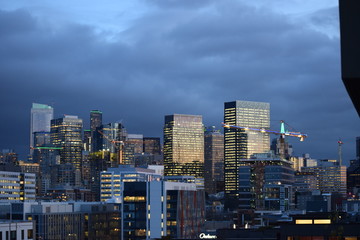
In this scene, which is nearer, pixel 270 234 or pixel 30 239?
pixel 270 234

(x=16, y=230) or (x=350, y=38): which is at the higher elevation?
(x=350, y=38)

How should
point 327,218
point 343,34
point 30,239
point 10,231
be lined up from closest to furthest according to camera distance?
point 343,34
point 327,218
point 10,231
point 30,239

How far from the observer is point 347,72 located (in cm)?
907

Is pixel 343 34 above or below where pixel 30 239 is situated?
above

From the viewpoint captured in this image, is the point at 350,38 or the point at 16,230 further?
the point at 16,230

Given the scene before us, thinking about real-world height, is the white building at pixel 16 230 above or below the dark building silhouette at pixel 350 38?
below

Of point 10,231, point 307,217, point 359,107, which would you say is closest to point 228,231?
point 307,217

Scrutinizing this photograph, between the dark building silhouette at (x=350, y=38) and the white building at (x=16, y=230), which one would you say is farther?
the white building at (x=16, y=230)

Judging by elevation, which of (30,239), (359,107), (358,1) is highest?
(358,1)

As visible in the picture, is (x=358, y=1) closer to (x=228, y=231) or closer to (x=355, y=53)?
(x=355, y=53)

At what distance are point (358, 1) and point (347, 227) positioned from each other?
144 feet

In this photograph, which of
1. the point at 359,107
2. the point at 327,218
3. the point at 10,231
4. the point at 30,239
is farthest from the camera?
the point at 30,239

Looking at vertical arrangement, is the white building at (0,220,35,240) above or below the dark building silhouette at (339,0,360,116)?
below

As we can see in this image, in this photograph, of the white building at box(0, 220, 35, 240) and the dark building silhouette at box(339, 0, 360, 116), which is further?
the white building at box(0, 220, 35, 240)
